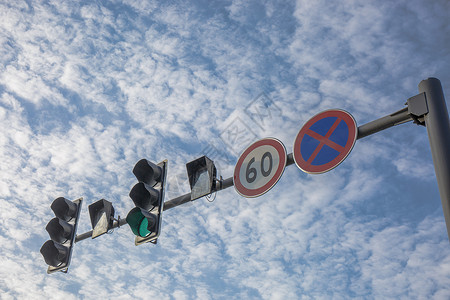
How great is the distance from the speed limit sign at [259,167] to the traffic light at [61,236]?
3226 millimetres

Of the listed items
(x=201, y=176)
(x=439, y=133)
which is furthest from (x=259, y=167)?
(x=439, y=133)

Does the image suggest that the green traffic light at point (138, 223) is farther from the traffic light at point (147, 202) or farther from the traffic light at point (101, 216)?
the traffic light at point (101, 216)

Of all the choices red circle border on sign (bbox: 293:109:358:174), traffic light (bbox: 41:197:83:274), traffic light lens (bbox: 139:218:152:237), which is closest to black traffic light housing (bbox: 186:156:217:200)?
traffic light lens (bbox: 139:218:152:237)

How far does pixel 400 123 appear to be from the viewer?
13.6ft

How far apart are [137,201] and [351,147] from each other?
2931mm

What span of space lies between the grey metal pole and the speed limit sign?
5.67 ft

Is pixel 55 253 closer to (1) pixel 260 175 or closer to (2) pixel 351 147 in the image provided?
(1) pixel 260 175

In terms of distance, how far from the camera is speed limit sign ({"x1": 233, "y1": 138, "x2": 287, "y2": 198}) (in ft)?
16.8

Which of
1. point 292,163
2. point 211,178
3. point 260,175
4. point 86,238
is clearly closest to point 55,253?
point 86,238

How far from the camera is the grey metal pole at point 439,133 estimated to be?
134 inches

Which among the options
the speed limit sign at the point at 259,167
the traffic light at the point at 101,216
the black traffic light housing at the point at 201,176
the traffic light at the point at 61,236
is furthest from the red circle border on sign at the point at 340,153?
the traffic light at the point at 61,236

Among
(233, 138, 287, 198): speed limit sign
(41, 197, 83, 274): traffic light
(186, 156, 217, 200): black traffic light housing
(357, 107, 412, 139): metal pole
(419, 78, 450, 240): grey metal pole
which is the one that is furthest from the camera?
(41, 197, 83, 274): traffic light

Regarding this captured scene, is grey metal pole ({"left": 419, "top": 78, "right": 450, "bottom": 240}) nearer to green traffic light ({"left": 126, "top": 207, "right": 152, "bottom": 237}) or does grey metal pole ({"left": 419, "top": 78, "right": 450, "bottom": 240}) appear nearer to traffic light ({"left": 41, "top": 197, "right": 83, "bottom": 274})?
green traffic light ({"left": 126, "top": 207, "right": 152, "bottom": 237})

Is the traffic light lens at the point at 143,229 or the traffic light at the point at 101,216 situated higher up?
the traffic light at the point at 101,216
